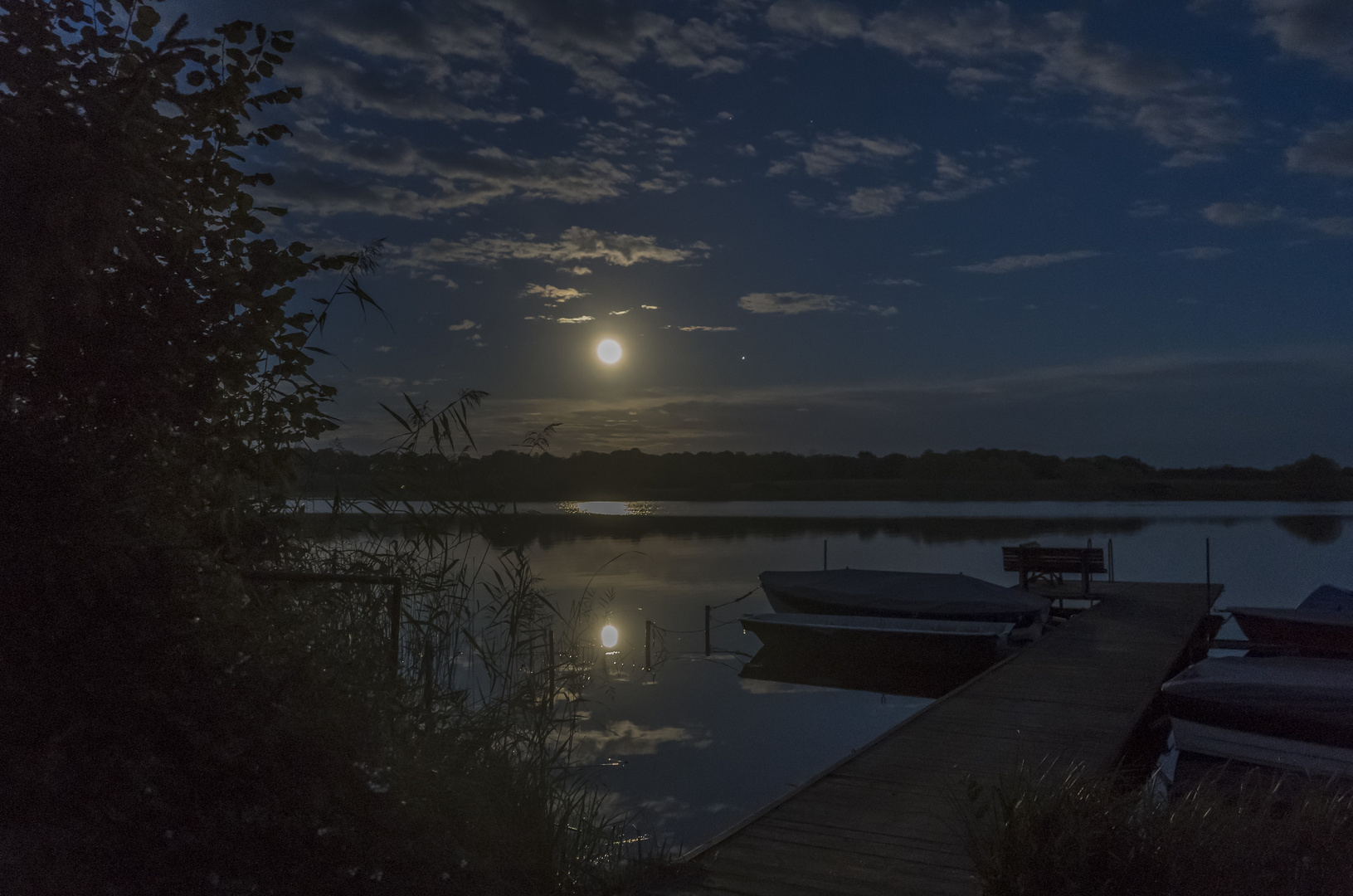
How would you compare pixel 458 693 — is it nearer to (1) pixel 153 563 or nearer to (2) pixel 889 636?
(1) pixel 153 563

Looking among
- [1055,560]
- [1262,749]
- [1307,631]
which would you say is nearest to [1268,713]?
[1262,749]

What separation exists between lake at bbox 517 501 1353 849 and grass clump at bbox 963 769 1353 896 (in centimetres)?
367

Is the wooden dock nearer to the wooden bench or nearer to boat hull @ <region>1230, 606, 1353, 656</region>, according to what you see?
boat hull @ <region>1230, 606, 1353, 656</region>

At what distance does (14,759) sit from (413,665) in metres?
2.60

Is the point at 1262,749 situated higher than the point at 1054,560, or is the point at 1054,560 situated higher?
the point at 1054,560

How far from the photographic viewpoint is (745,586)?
25.3 metres

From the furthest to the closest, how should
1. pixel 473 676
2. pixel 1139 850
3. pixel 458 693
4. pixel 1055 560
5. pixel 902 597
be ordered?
pixel 1055 560
pixel 902 597
pixel 473 676
pixel 458 693
pixel 1139 850

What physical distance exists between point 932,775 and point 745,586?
19.2 metres

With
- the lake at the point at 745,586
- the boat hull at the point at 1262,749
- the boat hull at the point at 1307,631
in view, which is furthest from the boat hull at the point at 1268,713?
the boat hull at the point at 1307,631

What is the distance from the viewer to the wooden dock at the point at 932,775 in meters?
4.45

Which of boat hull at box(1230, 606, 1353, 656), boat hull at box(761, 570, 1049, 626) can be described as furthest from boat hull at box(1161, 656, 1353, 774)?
boat hull at box(1230, 606, 1353, 656)

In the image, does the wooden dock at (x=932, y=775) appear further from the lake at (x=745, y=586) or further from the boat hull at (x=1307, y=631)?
the boat hull at (x=1307, y=631)

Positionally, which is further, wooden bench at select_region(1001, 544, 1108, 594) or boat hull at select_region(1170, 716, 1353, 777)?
wooden bench at select_region(1001, 544, 1108, 594)

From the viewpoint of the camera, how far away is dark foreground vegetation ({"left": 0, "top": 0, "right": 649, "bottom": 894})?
106 inches
